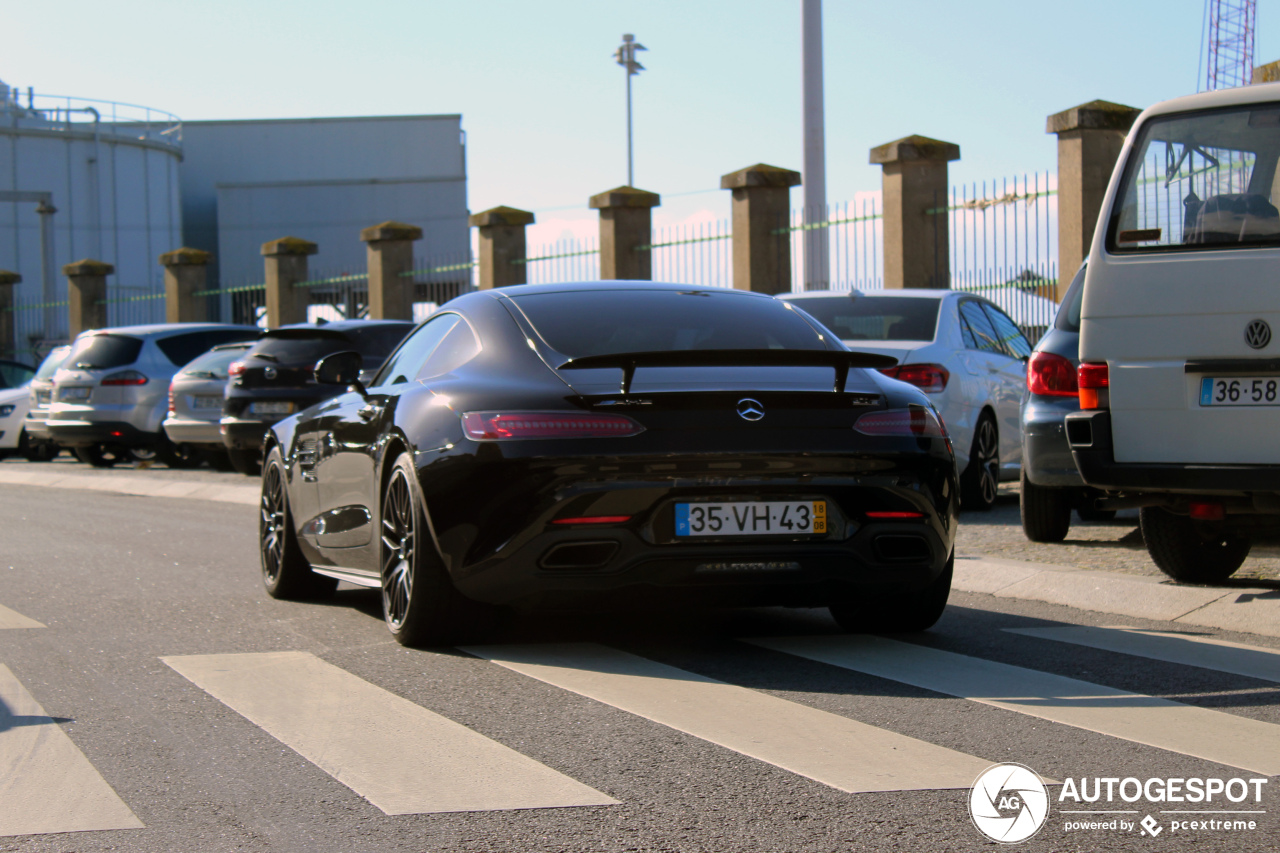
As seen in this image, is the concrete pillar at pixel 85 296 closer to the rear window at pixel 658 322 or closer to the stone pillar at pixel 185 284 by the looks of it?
the stone pillar at pixel 185 284

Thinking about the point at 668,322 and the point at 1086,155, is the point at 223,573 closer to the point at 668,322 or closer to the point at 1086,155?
the point at 668,322

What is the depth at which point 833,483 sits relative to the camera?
5.79 m

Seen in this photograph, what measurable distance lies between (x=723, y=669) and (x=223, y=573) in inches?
169

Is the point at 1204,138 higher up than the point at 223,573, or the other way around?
the point at 1204,138

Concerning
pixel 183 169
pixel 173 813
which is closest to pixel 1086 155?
pixel 173 813

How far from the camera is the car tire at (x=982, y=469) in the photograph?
11.3m

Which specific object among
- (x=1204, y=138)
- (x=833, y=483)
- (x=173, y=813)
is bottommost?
(x=173, y=813)

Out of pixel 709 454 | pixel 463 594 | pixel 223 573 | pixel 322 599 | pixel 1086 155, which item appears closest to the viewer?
pixel 709 454

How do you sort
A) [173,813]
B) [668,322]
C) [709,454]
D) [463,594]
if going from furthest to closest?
[668,322] → [463,594] → [709,454] → [173,813]

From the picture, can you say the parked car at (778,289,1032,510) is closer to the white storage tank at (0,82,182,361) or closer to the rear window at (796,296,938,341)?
the rear window at (796,296,938,341)

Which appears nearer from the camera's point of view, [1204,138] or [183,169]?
[1204,138]

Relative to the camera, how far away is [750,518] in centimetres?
574

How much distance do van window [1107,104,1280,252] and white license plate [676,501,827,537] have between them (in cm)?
192

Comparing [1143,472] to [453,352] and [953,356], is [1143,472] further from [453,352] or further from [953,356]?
[953,356]
